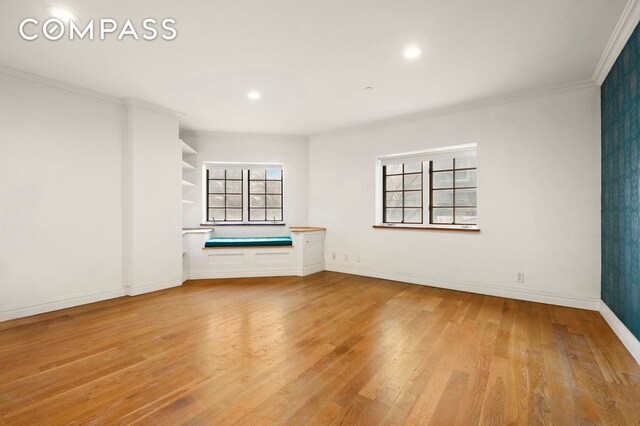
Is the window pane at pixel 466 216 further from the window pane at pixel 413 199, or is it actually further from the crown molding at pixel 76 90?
the crown molding at pixel 76 90

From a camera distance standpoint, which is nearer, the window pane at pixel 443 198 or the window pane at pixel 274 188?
the window pane at pixel 443 198

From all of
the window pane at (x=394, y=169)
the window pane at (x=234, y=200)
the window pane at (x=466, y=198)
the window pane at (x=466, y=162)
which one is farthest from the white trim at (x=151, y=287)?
the window pane at (x=466, y=162)

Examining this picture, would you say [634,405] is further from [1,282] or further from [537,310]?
[1,282]

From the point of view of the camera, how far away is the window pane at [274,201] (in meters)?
5.56

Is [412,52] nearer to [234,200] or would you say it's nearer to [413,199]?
[413,199]

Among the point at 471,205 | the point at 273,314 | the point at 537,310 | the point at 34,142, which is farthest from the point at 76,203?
the point at 537,310

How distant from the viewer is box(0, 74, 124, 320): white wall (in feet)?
9.77

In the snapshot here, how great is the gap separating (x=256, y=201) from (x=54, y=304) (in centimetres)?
313

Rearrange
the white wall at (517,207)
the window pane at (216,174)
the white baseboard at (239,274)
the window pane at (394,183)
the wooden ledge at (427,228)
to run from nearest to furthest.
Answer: the white wall at (517,207), the wooden ledge at (427,228), the white baseboard at (239,274), the window pane at (394,183), the window pane at (216,174)

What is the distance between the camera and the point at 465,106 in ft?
12.9

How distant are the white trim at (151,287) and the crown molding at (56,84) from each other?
7.86ft

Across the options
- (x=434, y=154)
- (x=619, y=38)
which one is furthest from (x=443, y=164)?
(x=619, y=38)

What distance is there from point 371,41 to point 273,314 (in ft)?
9.01

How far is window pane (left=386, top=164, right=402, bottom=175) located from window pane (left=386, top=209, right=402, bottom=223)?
622 mm
